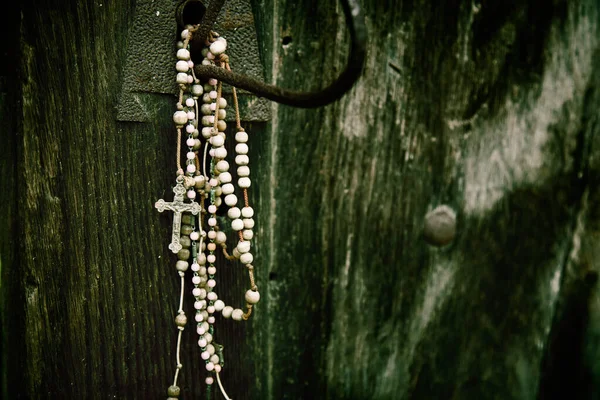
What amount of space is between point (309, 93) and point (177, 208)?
8.3 inches

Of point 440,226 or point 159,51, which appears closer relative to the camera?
point 159,51

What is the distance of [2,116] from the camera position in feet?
1.62

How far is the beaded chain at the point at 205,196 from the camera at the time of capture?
0.50m

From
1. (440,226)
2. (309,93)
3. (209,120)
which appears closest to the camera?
(309,93)

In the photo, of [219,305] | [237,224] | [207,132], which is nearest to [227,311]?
[219,305]

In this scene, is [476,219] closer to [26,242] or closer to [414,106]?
[414,106]

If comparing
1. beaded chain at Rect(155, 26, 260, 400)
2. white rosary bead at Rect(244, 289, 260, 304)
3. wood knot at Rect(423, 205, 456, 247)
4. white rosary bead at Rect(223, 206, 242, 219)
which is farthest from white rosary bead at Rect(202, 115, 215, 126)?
wood knot at Rect(423, 205, 456, 247)

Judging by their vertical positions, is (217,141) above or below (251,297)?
above

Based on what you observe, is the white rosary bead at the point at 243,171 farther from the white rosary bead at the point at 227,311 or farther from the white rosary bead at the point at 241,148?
the white rosary bead at the point at 227,311

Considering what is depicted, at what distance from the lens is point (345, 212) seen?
1.97ft

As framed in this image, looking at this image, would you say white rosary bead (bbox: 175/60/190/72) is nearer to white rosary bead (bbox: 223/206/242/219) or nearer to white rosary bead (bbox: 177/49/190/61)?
white rosary bead (bbox: 177/49/190/61)

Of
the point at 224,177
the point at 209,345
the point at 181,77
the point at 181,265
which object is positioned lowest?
the point at 209,345

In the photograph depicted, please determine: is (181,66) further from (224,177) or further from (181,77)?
(224,177)

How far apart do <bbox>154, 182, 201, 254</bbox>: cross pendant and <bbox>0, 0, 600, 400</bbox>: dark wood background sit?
3cm
